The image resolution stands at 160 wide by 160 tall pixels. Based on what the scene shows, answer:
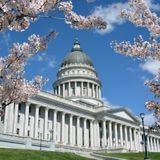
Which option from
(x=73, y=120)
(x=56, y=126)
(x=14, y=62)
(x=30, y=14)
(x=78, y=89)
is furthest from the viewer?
(x=78, y=89)

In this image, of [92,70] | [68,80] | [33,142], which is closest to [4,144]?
[33,142]

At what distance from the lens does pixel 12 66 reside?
13.2 meters

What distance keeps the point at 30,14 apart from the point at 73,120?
78440 millimetres

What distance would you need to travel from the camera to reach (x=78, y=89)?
11006cm

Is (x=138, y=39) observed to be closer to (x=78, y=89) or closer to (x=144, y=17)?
(x=144, y=17)

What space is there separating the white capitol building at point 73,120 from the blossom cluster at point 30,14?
3912 centimetres

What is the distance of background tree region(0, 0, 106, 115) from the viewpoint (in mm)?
9870

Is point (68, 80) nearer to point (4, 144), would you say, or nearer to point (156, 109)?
point (4, 144)

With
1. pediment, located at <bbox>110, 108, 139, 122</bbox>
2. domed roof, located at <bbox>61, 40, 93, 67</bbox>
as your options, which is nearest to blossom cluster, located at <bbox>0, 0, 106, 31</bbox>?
pediment, located at <bbox>110, 108, 139, 122</bbox>

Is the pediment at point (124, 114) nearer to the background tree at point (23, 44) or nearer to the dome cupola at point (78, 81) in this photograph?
the dome cupola at point (78, 81)

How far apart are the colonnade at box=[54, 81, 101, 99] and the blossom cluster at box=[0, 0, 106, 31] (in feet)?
314

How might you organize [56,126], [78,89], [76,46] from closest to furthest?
[56,126] < [78,89] < [76,46]

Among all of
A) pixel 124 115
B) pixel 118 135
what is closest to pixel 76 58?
pixel 124 115

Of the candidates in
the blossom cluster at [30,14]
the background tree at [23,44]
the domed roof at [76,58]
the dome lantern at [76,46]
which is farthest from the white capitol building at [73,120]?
the blossom cluster at [30,14]
